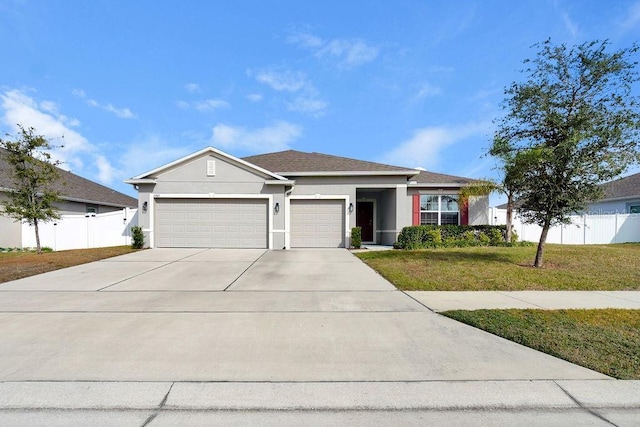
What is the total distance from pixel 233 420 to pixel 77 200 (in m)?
21.7

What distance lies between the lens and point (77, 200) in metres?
19.2

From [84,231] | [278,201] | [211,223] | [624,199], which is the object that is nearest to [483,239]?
[278,201]

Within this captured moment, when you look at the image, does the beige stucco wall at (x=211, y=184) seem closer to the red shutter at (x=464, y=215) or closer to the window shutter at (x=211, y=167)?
the window shutter at (x=211, y=167)

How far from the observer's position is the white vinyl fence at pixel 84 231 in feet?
52.4

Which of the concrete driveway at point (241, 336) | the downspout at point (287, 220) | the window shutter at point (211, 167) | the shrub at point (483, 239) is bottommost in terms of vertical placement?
the concrete driveway at point (241, 336)

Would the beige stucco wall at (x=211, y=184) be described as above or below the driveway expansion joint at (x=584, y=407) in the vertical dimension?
above

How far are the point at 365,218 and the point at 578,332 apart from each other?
1394cm

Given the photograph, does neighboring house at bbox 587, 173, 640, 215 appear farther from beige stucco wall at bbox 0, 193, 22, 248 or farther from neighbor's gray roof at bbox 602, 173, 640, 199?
beige stucco wall at bbox 0, 193, 22, 248

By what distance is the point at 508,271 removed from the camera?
8836 millimetres

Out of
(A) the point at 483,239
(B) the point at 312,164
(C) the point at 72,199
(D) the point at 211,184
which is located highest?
(B) the point at 312,164

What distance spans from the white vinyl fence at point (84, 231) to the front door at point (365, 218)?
12354 millimetres

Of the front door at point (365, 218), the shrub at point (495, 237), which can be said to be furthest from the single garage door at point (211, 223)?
the shrub at point (495, 237)

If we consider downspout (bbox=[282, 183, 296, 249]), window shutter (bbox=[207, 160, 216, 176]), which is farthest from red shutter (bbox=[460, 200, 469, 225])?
window shutter (bbox=[207, 160, 216, 176])

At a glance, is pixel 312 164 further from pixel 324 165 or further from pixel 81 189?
pixel 81 189
